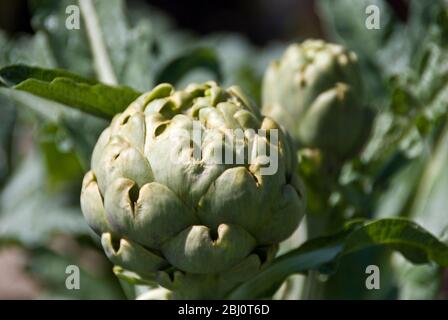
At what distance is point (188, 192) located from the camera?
0.87 meters

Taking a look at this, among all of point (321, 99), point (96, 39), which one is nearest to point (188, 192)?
point (321, 99)

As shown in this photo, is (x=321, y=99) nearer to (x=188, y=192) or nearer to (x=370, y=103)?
(x=370, y=103)

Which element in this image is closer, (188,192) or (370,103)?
(188,192)

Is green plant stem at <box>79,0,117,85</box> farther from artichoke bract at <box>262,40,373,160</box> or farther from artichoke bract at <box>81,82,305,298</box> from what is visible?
artichoke bract at <box>81,82,305,298</box>

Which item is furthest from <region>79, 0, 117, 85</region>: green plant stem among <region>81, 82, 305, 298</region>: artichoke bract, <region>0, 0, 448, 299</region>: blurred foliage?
<region>81, 82, 305, 298</region>: artichoke bract

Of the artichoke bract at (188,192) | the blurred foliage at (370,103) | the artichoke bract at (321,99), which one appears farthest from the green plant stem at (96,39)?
the artichoke bract at (188,192)

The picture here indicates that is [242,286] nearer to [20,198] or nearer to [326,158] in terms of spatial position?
[326,158]

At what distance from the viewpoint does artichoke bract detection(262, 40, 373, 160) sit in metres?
1.16

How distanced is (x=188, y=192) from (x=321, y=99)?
0.34 m

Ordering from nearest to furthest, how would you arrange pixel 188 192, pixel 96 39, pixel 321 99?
1. pixel 188 192
2. pixel 321 99
3. pixel 96 39

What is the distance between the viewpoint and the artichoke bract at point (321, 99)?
116 centimetres

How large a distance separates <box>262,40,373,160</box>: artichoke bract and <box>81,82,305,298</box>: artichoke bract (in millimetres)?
235
